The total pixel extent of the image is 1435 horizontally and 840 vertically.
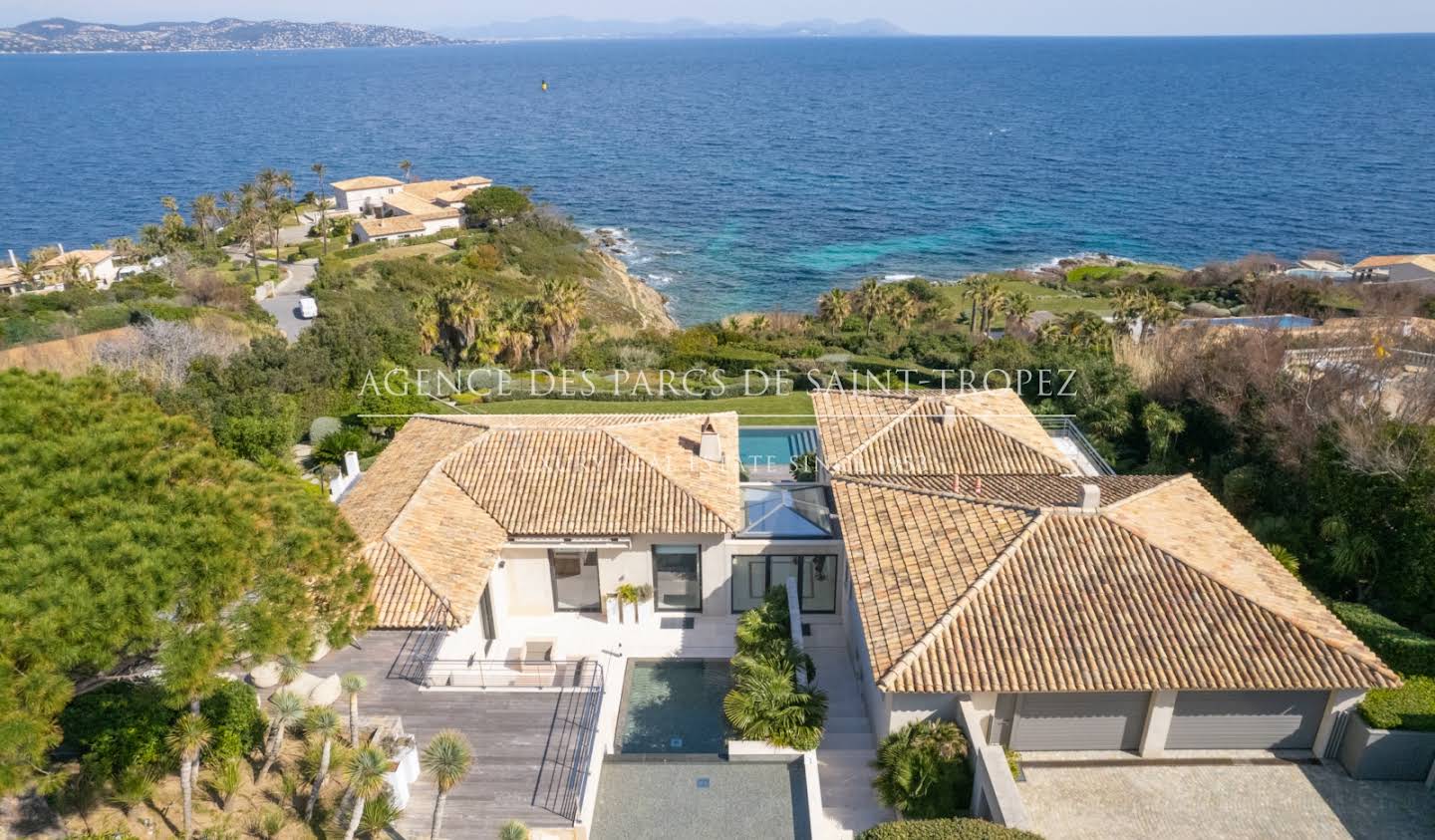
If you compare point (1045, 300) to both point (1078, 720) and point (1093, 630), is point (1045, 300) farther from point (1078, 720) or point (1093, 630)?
point (1078, 720)

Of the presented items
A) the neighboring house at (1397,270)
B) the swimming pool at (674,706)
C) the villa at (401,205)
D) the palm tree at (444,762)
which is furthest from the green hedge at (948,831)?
the villa at (401,205)

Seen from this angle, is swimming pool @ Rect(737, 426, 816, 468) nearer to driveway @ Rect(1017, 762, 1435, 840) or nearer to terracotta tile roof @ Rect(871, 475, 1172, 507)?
terracotta tile roof @ Rect(871, 475, 1172, 507)

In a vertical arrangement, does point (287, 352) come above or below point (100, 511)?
below

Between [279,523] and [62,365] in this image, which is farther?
[62,365]

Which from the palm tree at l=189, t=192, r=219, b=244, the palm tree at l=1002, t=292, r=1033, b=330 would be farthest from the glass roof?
the palm tree at l=189, t=192, r=219, b=244

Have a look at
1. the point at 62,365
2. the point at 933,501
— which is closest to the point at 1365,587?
the point at 933,501

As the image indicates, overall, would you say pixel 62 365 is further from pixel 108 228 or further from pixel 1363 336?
pixel 108 228

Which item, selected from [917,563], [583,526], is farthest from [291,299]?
[917,563]
